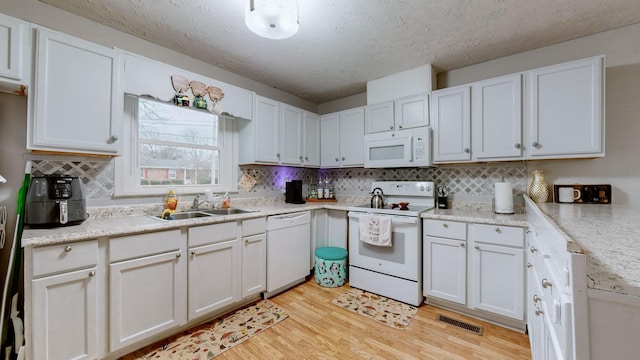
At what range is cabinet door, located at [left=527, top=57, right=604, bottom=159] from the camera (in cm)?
194

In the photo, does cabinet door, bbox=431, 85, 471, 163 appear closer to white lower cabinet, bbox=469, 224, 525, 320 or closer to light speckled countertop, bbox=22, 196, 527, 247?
Answer: light speckled countertop, bbox=22, 196, 527, 247

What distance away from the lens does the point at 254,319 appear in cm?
216

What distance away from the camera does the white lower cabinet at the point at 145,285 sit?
1.61 m

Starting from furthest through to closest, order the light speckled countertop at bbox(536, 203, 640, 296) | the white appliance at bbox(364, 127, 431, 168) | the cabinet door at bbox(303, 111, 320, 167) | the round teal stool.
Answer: the cabinet door at bbox(303, 111, 320, 167) → the round teal stool → the white appliance at bbox(364, 127, 431, 168) → the light speckled countertop at bbox(536, 203, 640, 296)

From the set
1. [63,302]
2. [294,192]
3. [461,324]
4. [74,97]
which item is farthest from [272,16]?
[461,324]

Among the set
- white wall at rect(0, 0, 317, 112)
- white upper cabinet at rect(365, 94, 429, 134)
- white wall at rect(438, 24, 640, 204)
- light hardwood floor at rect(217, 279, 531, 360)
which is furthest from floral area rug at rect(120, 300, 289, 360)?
white wall at rect(438, 24, 640, 204)

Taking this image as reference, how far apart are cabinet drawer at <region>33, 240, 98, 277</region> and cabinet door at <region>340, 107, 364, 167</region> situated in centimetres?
265

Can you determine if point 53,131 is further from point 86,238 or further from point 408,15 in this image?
point 408,15

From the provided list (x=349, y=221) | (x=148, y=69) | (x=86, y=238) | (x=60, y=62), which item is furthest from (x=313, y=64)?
(x=86, y=238)

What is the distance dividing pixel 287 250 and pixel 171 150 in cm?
157

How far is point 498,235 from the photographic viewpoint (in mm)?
2023

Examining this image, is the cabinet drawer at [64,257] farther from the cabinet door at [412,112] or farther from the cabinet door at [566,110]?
the cabinet door at [566,110]

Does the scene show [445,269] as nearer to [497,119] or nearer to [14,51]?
[497,119]

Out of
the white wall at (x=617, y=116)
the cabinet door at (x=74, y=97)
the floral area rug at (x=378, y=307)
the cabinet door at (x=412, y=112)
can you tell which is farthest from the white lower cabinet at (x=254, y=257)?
the white wall at (x=617, y=116)
